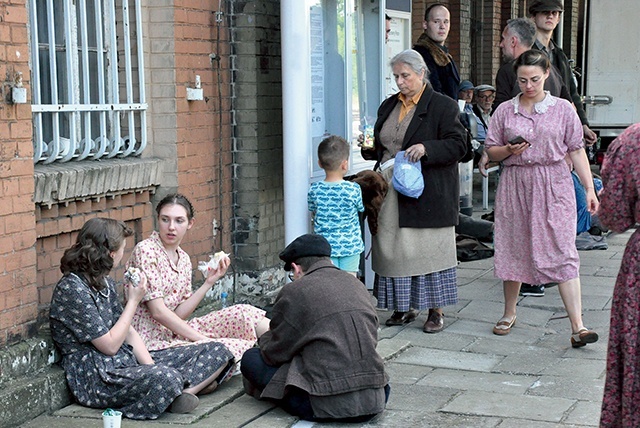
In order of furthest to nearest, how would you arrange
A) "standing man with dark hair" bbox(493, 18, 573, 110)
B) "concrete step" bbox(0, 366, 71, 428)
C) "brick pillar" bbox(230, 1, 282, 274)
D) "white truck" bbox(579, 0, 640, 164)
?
"white truck" bbox(579, 0, 640, 164), "standing man with dark hair" bbox(493, 18, 573, 110), "brick pillar" bbox(230, 1, 282, 274), "concrete step" bbox(0, 366, 71, 428)

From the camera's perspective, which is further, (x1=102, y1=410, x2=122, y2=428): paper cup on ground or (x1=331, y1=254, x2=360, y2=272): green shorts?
(x1=331, y1=254, x2=360, y2=272): green shorts

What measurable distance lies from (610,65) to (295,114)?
9117 millimetres

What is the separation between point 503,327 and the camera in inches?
266

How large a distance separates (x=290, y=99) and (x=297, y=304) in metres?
2.00

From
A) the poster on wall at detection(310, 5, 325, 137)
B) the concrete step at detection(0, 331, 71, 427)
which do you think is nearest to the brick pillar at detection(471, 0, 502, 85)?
the poster on wall at detection(310, 5, 325, 137)

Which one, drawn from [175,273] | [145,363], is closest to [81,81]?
[175,273]

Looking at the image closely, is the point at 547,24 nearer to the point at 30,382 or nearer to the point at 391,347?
the point at 391,347

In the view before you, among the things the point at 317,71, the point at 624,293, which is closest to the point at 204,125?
the point at 317,71

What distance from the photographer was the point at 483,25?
15.7 m

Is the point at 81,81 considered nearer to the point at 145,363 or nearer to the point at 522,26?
the point at 145,363

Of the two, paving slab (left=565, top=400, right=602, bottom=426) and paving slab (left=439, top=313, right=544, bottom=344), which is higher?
paving slab (left=439, top=313, right=544, bottom=344)

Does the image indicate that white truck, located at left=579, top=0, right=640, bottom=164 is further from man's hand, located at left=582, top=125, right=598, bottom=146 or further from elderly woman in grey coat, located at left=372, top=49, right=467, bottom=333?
elderly woman in grey coat, located at left=372, top=49, right=467, bottom=333

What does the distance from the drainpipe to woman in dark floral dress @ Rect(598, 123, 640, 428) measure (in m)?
2.79

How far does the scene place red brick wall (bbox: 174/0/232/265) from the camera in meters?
6.50
